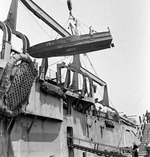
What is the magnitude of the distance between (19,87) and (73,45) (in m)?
4.41

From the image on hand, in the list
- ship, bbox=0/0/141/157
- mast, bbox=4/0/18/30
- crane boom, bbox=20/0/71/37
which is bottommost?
ship, bbox=0/0/141/157

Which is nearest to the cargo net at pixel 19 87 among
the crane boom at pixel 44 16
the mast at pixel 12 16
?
the mast at pixel 12 16

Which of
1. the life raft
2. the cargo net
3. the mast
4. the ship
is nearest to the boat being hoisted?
the ship

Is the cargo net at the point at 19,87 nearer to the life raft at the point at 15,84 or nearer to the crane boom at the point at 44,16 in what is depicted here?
the life raft at the point at 15,84

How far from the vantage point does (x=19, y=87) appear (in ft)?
29.2

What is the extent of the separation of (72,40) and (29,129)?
550 cm

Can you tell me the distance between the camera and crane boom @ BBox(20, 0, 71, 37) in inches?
526

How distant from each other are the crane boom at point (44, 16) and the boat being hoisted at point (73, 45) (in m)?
3.03

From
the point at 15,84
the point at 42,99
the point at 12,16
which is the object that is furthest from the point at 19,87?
the point at 12,16

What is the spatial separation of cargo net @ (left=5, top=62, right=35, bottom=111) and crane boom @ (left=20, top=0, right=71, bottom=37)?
5.99 m

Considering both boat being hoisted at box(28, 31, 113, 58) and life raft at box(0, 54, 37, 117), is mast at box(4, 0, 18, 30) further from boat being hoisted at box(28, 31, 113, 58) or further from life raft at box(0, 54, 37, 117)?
life raft at box(0, 54, 37, 117)

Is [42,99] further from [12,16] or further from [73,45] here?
[12,16]

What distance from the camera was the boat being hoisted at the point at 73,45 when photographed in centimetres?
1184

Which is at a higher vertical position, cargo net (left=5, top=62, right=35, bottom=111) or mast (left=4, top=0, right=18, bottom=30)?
mast (left=4, top=0, right=18, bottom=30)
